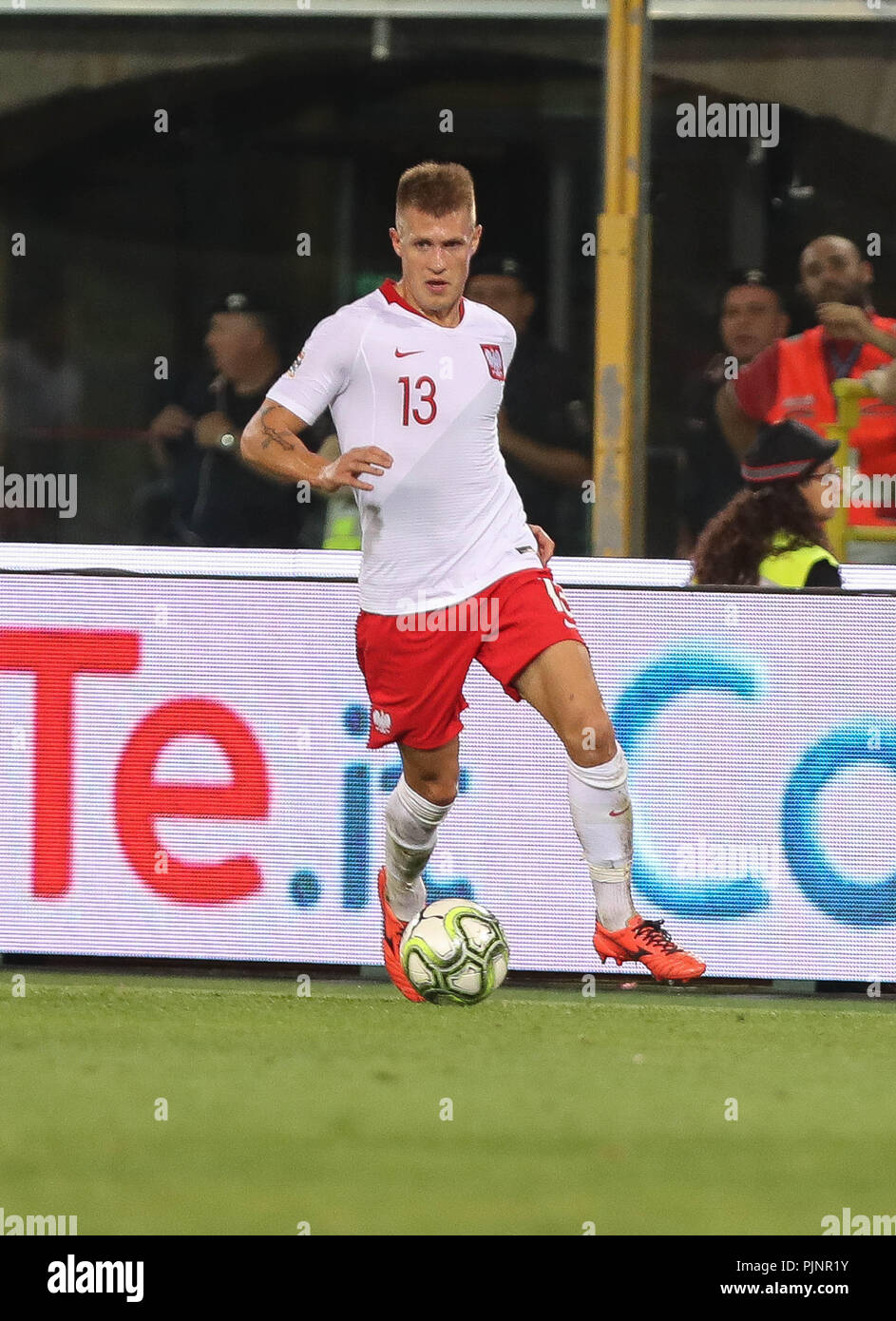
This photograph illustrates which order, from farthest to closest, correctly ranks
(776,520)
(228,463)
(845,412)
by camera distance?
(228,463)
(845,412)
(776,520)

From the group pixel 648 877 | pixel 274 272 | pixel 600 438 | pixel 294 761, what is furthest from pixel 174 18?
pixel 648 877

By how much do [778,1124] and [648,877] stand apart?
1.35m

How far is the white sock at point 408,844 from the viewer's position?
5.70m

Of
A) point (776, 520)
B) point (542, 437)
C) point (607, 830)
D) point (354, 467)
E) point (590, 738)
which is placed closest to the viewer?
point (354, 467)

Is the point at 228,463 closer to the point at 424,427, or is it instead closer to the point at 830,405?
the point at 830,405

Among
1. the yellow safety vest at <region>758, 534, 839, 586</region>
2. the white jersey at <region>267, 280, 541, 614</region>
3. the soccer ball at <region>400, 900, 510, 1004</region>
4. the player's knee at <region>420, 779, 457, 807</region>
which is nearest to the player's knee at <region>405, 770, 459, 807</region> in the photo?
the player's knee at <region>420, 779, 457, 807</region>

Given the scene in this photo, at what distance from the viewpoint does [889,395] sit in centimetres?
698

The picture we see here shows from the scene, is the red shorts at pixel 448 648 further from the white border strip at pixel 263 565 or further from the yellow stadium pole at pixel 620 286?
the yellow stadium pole at pixel 620 286

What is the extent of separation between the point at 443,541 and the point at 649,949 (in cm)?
117

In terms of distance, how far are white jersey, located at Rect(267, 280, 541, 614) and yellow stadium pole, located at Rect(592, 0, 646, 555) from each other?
3.99 feet

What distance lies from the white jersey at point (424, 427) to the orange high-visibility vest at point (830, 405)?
1764 mm

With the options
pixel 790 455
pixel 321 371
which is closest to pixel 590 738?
pixel 321 371

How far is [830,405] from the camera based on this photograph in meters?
7.09

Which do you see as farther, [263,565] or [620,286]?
[620,286]
